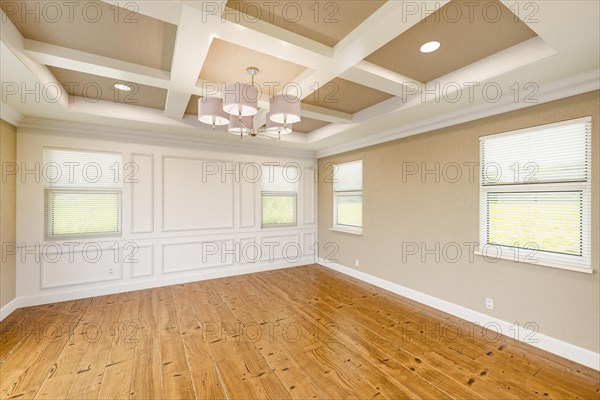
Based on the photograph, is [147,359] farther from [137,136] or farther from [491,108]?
[491,108]

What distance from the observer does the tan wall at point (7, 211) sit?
10.2 feet

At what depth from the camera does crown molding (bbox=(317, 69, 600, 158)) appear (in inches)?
89.7

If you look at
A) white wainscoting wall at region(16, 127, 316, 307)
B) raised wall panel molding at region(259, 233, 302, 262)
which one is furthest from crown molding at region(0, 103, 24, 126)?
raised wall panel molding at region(259, 233, 302, 262)

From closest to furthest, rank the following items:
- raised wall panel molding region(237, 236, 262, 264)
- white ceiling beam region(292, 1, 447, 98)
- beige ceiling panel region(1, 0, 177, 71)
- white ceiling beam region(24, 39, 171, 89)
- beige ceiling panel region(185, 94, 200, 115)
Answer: white ceiling beam region(292, 1, 447, 98)
beige ceiling panel region(1, 0, 177, 71)
white ceiling beam region(24, 39, 171, 89)
beige ceiling panel region(185, 94, 200, 115)
raised wall panel molding region(237, 236, 262, 264)

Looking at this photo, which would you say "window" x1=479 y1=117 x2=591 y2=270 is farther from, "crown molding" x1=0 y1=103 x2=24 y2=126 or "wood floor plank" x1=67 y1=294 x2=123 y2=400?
"crown molding" x1=0 y1=103 x2=24 y2=126

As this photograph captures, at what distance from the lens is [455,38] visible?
214cm

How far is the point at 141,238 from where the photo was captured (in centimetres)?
411

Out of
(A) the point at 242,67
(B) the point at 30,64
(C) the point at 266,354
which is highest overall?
(A) the point at 242,67

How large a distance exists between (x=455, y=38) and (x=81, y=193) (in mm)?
4814

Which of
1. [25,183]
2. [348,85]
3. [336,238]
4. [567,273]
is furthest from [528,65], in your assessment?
[25,183]

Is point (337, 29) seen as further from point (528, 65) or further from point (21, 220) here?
point (21, 220)

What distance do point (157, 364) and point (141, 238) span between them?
7.84ft

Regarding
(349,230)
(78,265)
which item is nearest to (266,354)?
(349,230)

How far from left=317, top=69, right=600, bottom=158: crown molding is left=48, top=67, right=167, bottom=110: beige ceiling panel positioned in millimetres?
3170
